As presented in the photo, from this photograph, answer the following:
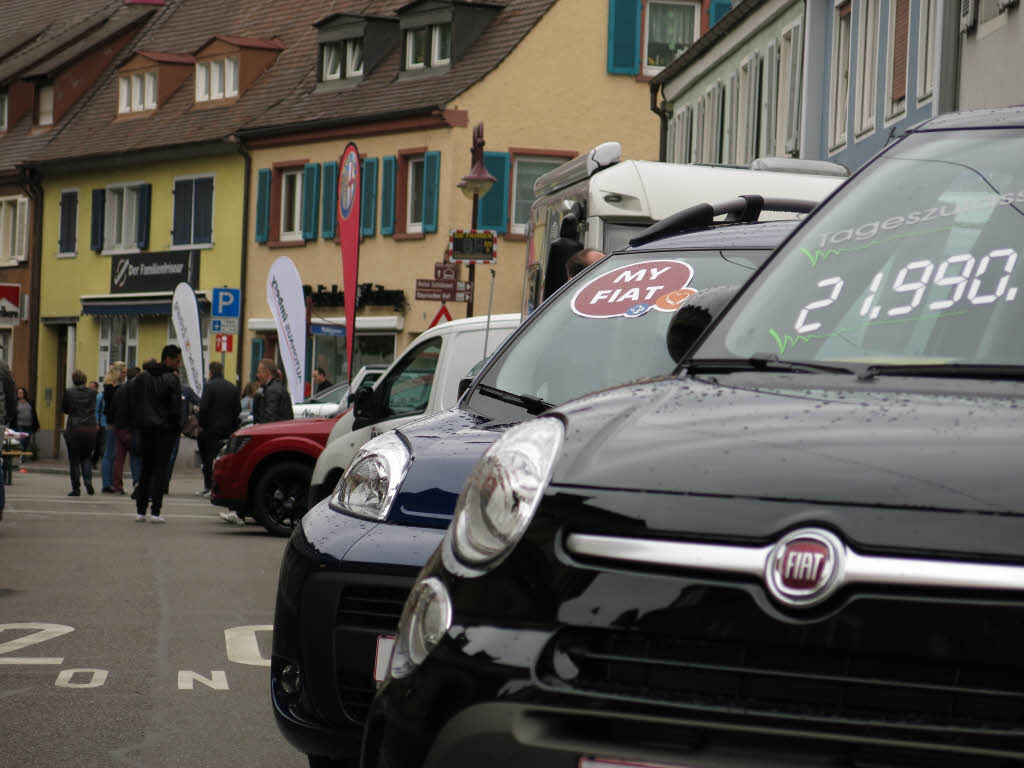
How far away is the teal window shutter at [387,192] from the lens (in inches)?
1630

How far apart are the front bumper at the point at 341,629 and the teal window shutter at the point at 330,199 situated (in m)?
37.6

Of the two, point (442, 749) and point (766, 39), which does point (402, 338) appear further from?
point (442, 749)

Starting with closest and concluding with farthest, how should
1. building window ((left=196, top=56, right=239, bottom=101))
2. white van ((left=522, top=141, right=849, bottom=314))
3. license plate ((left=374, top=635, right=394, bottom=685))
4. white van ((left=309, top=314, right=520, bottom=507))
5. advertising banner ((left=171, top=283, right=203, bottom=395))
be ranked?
license plate ((left=374, top=635, right=394, bottom=685)), white van ((left=309, top=314, right=520, bottom=507)), white van ((left=522, top=141, right=849, bottom=314)), advertising banner ((left=171, top=283, right=203, bottom=395)), building window ((left=196, top=56, right=239, bottom=101))

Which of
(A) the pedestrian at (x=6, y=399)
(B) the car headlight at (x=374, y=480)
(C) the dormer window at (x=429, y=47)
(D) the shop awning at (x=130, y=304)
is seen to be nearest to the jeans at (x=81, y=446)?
(A) the pedestrian at (x=6, y=399)

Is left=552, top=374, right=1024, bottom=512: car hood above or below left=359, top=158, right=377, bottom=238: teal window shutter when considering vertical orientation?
below

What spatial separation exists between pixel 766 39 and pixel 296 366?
38.0 feet

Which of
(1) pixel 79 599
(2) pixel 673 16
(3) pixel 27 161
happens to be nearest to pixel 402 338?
Result: (2) pixel 673 16

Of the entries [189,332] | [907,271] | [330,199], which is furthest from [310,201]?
[907,271]

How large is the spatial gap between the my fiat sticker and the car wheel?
1203 centimetres

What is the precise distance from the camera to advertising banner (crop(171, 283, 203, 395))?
90.6 feet

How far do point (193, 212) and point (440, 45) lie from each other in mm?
8404

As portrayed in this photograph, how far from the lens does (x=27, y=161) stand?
50.6 meters

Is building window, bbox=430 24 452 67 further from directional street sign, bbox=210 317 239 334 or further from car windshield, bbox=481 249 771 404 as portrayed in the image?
car windshield, bbox=481 249 771 404

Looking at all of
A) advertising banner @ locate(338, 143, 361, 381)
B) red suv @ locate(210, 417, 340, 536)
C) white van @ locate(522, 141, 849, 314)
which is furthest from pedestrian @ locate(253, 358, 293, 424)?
white van @ locate(522, 141, 849, 314)
